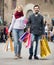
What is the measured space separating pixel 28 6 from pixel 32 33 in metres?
37.5

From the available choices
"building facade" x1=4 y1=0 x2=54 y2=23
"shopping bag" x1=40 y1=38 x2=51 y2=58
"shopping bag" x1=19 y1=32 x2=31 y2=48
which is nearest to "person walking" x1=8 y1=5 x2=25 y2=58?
"shopping bag" x1=19 y1=32 x2=31 y2=48

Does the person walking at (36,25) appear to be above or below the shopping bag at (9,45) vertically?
above

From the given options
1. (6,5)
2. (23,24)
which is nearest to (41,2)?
(6,5)

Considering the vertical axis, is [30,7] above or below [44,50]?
below

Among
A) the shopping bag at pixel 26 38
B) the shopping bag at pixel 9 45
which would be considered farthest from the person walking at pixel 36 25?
the shopping bag at pixel 9 45

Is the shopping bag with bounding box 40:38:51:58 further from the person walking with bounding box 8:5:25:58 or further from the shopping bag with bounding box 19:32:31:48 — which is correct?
the person walking with bounding box 8:5:25:58

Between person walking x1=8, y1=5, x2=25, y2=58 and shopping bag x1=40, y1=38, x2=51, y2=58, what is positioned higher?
person walking x1=8, y1=5, x2=25, y2=58

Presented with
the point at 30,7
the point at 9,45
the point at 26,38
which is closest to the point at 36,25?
the point at 26,38

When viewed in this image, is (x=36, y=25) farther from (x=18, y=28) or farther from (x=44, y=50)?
(x=44, y=50)

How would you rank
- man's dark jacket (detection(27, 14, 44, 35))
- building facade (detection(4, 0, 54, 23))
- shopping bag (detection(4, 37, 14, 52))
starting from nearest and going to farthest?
man's dark jacket (detection(27, 14, 44, 35))
shopping bag (detection(4, 37, 14, 52))
building facade (detection(4, 0, 54, 23))

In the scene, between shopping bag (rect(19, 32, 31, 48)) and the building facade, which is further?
the building facade

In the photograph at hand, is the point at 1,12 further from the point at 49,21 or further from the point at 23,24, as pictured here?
the point at 23,24

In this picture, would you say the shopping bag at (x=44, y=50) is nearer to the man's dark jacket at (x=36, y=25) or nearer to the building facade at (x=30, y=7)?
the man's dark jacket at (x=36, y=25)

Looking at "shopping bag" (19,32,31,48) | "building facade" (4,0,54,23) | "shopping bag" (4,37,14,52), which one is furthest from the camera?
"building facade" (4,0,54,23)
